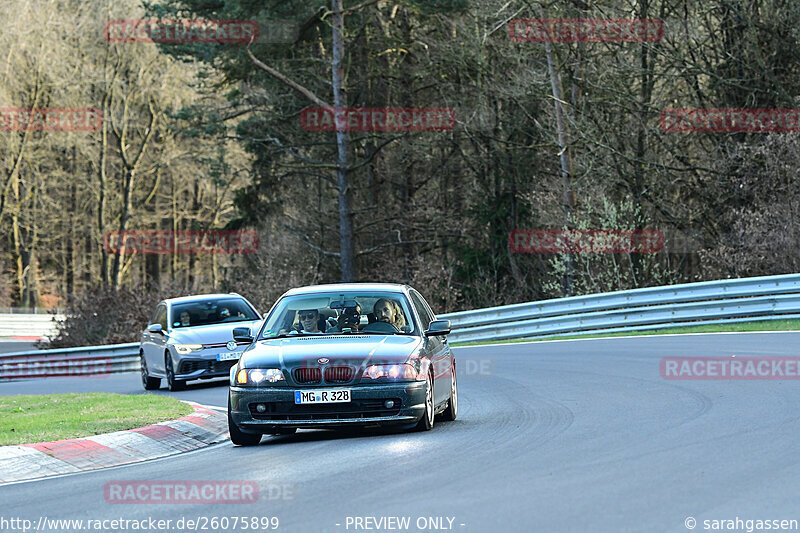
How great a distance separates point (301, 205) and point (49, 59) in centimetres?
2003

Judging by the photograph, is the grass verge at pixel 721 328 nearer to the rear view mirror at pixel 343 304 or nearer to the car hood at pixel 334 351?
the rear view mirror at pixel 343 304

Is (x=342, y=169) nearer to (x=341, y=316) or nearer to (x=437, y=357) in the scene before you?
(x=341, y=316)

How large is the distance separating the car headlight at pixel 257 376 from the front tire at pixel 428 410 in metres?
1.36

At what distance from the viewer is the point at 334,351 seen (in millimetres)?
11125

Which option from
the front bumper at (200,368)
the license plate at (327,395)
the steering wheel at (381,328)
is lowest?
the front bumper at (200,368)

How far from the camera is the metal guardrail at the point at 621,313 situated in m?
23.7

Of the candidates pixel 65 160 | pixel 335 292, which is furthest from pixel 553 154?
pixel 65 160

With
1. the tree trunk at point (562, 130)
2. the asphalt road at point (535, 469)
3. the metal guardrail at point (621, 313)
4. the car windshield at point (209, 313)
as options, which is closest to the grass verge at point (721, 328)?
the metal guardrail at point (621, 313)

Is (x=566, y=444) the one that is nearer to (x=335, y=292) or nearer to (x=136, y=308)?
(x=335, y=292)

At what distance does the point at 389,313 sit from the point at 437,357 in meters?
0.67

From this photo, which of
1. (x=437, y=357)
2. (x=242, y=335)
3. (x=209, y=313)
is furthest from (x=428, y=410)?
(x=209, y=313)

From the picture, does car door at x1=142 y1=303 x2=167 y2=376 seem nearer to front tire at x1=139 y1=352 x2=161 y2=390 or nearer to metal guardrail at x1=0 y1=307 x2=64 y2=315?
front tire at x1=139 y1=352 x2=161 y2=390

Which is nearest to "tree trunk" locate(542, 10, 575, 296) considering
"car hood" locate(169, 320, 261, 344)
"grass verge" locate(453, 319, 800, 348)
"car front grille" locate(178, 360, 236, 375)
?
"grass verge" locate(453, 319, 800, 348)

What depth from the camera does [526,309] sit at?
27531 mm
